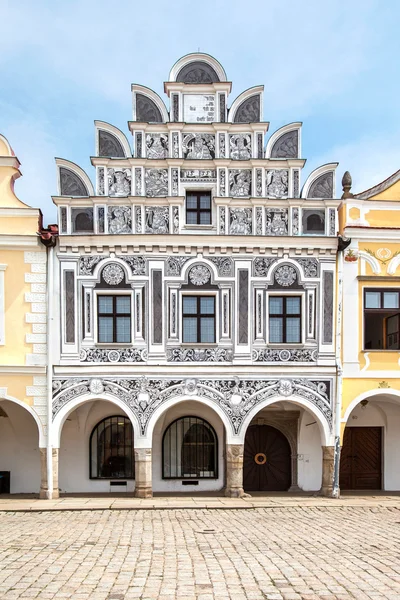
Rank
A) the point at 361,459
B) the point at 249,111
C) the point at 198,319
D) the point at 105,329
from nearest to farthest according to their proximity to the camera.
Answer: the point at 105,329 < the point at 198,319 < the point at 249,111 < the point at 361,459

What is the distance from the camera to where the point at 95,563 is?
9.63 m

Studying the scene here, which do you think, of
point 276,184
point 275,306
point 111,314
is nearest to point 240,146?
point 276,184

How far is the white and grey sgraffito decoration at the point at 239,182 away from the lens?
56.4 feet

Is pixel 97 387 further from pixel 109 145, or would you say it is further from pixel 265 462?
pixel 109 145

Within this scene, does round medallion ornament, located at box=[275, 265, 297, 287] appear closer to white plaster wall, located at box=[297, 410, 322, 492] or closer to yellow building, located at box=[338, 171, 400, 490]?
yellow building, located at box=[338, 171, 400, 490]

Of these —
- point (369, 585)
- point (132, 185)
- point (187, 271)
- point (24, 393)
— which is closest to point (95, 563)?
point (369, 585)

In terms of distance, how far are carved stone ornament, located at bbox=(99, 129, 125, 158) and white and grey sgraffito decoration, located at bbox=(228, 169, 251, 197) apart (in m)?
3.11

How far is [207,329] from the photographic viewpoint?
667 inches

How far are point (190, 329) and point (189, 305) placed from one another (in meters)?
0.66

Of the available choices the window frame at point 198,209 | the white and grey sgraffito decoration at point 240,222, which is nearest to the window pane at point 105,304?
the window frame at point 198,209

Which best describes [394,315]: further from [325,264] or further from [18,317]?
[18,317]

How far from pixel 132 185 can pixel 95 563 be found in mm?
10361

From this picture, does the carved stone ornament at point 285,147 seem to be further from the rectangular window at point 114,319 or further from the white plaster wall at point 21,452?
the white plaster wall at point 21,452

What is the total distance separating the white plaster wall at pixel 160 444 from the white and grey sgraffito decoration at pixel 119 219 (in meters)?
5.33
